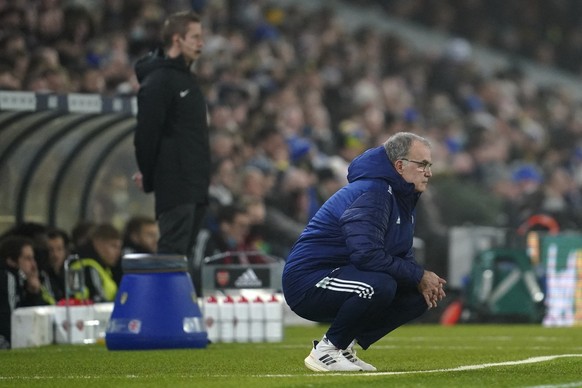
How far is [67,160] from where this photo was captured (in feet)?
55.0

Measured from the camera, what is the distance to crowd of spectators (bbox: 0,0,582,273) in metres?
18.8

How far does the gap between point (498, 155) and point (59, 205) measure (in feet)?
40.6

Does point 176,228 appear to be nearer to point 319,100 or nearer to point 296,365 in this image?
point 296,365

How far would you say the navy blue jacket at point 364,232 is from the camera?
980 centimetres

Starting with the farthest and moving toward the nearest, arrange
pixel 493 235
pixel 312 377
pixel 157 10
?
pixel 157 10, pixel 493 235, pixel 312 377

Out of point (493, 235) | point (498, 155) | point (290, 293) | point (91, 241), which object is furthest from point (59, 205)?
point (498, 155)

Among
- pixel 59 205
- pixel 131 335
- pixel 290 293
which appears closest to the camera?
pixel 290 293

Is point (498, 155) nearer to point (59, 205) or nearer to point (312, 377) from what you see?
point (59, 205)

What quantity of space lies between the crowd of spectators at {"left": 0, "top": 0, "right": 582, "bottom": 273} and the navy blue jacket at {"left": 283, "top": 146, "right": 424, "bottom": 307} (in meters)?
6.12

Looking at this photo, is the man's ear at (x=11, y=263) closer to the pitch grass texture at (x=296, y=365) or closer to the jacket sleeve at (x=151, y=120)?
the pitch grass texture at (x=296, y=365)

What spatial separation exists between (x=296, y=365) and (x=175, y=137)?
273cm

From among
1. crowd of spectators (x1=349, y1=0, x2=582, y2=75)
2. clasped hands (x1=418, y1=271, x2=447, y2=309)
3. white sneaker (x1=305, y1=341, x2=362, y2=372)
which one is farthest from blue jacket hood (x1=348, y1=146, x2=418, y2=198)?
crowd of spectators (x1=349, y1=0, x2=582, y2=75)

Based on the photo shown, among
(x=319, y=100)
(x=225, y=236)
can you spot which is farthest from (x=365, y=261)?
(x=319, y=100)

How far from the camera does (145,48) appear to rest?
810 inches
